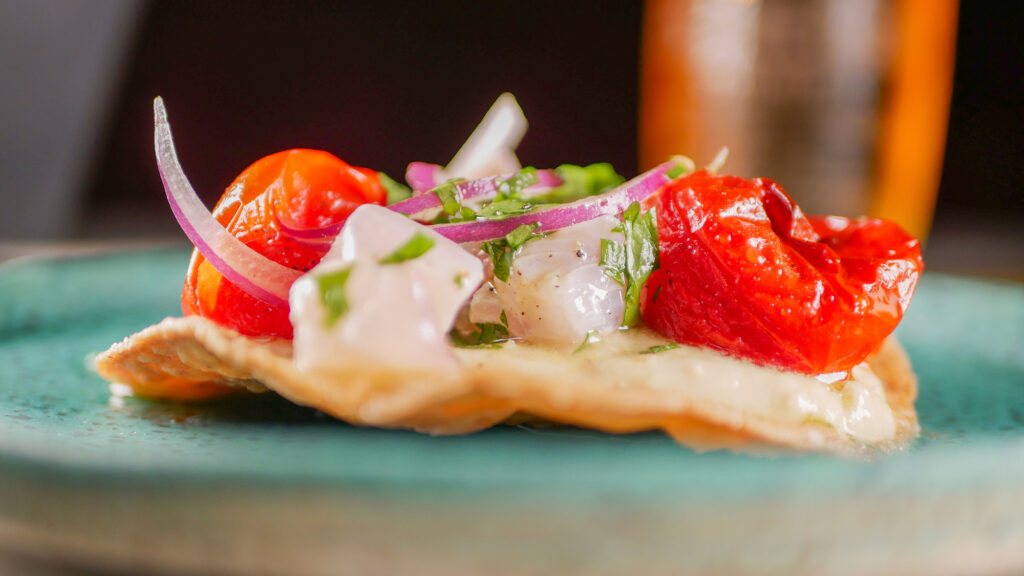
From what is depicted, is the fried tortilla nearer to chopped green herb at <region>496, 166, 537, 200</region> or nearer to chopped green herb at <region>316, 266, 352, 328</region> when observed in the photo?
chopped green herb at <region>316, 266, 352, 328</region>

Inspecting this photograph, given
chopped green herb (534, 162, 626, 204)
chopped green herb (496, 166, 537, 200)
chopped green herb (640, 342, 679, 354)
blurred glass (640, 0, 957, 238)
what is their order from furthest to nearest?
blurred glass (640, 0, 957, 238), chopped green herb (534, 162, 626, 204), chopped green herb (496, 166, 537, 200), chopped green herb (640, 342, 679, 354)

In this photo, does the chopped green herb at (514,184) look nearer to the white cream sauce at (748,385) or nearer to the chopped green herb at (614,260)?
the chopped green herb at (614,260)

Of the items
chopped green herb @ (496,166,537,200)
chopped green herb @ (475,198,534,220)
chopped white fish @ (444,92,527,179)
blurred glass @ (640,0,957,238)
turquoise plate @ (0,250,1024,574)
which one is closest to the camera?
turquoise plate @ (0,250,1024,574)

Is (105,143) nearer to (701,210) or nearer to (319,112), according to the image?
(319,112)

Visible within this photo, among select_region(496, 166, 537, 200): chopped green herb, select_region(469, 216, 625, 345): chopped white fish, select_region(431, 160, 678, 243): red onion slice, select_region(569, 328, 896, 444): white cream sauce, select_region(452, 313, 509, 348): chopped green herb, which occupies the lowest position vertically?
select_region(569, 328, 896, 444): white cream sauce

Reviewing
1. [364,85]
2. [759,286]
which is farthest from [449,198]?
[364,85]

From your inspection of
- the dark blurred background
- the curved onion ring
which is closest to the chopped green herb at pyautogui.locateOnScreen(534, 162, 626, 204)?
the curved onion ring

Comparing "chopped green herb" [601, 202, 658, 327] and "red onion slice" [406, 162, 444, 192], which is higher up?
"red onion slice" [406, 162, 444, 192]
